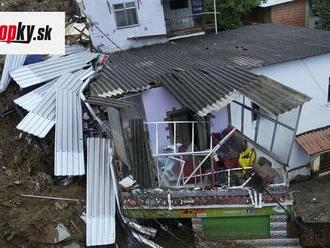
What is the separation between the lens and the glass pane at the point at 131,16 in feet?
59.9

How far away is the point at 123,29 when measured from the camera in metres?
18.2

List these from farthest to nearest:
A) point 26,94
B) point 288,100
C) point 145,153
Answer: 1. point 26,94
2. point 145,153
3. point 288,100

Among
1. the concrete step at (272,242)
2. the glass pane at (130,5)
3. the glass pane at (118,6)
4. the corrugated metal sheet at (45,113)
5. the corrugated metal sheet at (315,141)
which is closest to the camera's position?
the concrete step at (272,242)

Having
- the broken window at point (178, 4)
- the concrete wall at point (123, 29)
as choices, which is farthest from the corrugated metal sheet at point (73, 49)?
the broken window at point (178, 4)

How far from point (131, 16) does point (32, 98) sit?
6.77m

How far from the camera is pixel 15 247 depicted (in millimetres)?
10406

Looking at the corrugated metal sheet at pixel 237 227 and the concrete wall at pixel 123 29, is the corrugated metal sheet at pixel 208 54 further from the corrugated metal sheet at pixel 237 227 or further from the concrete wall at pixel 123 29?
the corrugated metal sheet at pixel 237 227

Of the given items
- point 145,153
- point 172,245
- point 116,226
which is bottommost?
point 172,245

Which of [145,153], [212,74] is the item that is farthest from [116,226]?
[212,74]

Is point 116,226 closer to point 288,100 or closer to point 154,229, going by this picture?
point 154,229

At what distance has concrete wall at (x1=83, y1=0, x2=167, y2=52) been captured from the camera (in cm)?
1780

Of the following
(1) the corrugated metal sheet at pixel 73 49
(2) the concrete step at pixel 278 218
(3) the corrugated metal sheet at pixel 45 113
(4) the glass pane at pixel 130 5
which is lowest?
(2) the concrete step at pixel 278 218

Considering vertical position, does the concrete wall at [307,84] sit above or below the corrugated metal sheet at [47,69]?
below

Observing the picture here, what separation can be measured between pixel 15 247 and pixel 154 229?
3.58 meters
